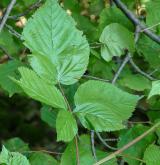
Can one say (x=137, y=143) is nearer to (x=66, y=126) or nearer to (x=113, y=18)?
(x=66, y=126)

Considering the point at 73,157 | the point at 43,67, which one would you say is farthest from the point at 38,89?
the point at 73,157

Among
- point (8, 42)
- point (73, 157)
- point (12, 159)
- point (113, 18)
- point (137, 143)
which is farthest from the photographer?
point (8, 42)

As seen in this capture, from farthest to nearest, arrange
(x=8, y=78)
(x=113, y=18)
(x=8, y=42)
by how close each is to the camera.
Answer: (x=8, y=42), (x=113, y=18), (x=8, y=78)

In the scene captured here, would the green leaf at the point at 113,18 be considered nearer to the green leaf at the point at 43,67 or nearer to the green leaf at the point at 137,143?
the green leaf at the point at 137,143

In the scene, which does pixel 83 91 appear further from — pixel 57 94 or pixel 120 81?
pixel 120 81

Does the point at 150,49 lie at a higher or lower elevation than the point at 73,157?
lower

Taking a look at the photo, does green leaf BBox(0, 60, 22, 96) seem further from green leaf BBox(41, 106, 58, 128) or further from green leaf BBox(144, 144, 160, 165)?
green leaf BBox(144, 144, 160, 165)

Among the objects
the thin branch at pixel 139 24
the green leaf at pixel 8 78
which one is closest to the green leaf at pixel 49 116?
the green leaf at pixel 8 78
